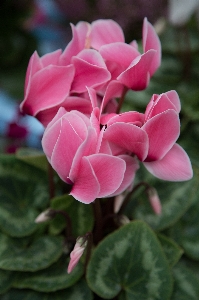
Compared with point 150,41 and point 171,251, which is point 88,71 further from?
point 171,251

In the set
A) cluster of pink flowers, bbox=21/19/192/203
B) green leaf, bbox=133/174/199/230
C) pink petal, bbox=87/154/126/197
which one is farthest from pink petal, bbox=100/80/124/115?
green leaf, bbox=133/174/199/230

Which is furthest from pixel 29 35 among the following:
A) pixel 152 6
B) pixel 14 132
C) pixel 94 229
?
pixel 94 229

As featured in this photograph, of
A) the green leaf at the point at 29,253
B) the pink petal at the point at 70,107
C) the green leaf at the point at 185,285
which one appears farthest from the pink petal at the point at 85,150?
the green leaf at the point at 185,285

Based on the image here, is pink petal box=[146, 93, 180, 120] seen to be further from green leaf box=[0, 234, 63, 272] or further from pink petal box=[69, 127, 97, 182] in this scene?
green leaf box=[0, 234, 63, 272]

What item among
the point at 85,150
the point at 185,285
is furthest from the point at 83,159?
the point at 185,285

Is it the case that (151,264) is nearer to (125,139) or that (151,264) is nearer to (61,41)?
(125,139)

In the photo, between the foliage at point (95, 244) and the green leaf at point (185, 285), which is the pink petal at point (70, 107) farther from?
the green leaf at point (185, 285)
